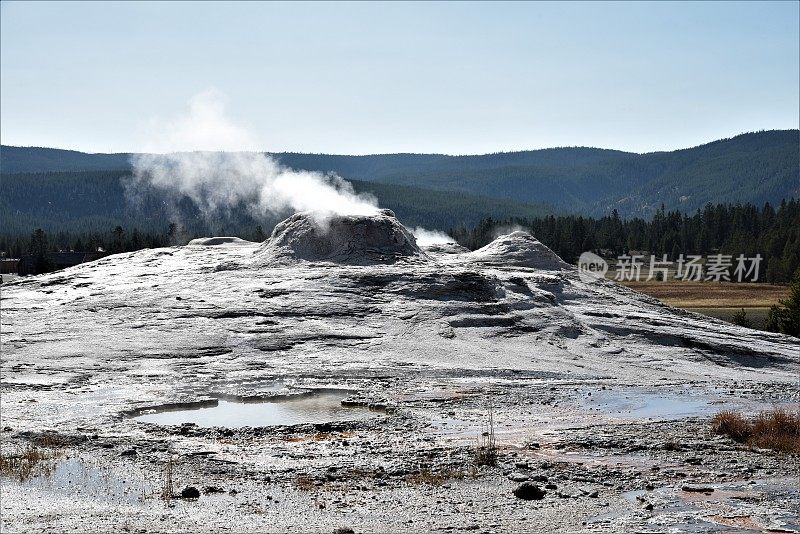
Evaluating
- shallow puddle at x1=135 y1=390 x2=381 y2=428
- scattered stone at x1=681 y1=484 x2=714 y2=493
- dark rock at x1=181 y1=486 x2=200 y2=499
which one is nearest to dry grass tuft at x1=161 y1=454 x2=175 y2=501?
dark rock at x1=181 y1=486 x2=200 y2=499

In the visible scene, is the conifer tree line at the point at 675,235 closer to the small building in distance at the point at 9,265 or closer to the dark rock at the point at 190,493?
the small building in distance at the point at 9,265

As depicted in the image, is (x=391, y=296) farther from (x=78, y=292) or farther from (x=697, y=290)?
(x=697, y=290)

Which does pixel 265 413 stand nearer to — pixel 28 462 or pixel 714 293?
pixel 28 462

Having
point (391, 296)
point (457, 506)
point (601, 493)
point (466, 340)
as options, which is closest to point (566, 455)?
point (601, 493)

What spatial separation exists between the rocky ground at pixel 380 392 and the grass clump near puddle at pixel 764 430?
0.40 meters

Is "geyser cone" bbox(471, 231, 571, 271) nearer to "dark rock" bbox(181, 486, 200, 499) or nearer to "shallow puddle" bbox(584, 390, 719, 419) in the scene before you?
"shallow puddle" bbox(584, 390, 719, 419)

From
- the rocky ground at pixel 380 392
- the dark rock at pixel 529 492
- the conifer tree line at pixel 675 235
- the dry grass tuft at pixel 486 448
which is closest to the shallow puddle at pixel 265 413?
the rocky ground at pixel 380 392

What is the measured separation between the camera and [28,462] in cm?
1383

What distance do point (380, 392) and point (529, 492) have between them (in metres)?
8.15

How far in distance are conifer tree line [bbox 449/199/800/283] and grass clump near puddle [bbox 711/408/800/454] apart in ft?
310

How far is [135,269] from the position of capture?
33062 mm

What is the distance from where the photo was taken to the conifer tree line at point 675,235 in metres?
114

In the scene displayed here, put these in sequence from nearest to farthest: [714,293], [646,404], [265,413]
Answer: [265,413]
[646,404]
[714,293]

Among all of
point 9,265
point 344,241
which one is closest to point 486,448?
point 344,241
